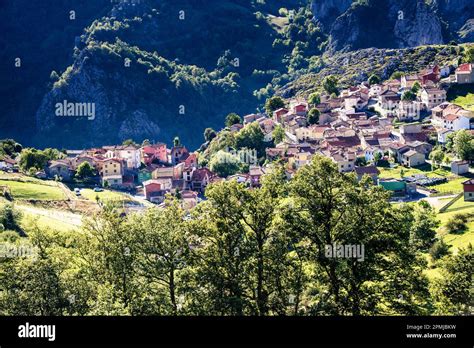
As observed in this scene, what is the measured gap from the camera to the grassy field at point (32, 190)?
65812 millimetres

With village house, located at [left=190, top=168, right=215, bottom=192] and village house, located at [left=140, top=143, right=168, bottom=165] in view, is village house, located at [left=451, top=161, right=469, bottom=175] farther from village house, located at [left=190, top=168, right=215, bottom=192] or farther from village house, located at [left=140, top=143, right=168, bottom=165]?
village house, located at [left=140, top=143, right=168, bottom=165]

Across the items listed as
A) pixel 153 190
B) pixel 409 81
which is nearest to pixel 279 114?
pixel 409 81

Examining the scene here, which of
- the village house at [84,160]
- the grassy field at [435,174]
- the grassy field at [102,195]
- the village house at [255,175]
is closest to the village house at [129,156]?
the village house at [84,160]

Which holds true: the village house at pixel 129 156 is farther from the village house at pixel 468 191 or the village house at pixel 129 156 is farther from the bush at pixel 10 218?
the village house at pixel 468 191

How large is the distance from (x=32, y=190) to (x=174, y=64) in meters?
119

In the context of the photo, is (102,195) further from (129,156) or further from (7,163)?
(7,163)

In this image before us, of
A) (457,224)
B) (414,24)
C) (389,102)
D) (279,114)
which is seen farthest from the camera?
(414,24)

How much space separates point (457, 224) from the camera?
43.5 meters

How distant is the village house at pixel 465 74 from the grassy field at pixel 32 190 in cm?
5672

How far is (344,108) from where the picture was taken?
9400 centimetres
